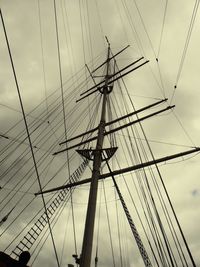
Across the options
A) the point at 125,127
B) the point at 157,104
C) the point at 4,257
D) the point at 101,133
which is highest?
the point at 157,104

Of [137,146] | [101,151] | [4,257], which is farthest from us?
[137,146]

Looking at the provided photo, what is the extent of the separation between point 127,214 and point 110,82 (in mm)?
9602

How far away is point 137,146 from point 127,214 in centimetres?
339

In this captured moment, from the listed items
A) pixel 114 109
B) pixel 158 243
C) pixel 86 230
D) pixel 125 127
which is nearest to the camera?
pixel 86 230

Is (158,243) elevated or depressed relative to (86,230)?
elevated

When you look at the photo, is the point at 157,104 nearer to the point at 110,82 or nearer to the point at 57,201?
the point at 110,82

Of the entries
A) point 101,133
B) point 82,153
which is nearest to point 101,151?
point 82,153

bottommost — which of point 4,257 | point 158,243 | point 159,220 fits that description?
point 4,257

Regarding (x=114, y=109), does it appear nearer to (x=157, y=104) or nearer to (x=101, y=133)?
(x=157, y=104)

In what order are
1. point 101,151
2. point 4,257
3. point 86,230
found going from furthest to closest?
point 101,151 < point 86,230 < point 4,257

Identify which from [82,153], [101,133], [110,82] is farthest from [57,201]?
[110,82]

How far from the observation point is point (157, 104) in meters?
15.4

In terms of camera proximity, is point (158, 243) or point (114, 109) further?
point (114, 109)

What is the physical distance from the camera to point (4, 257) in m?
5.57
